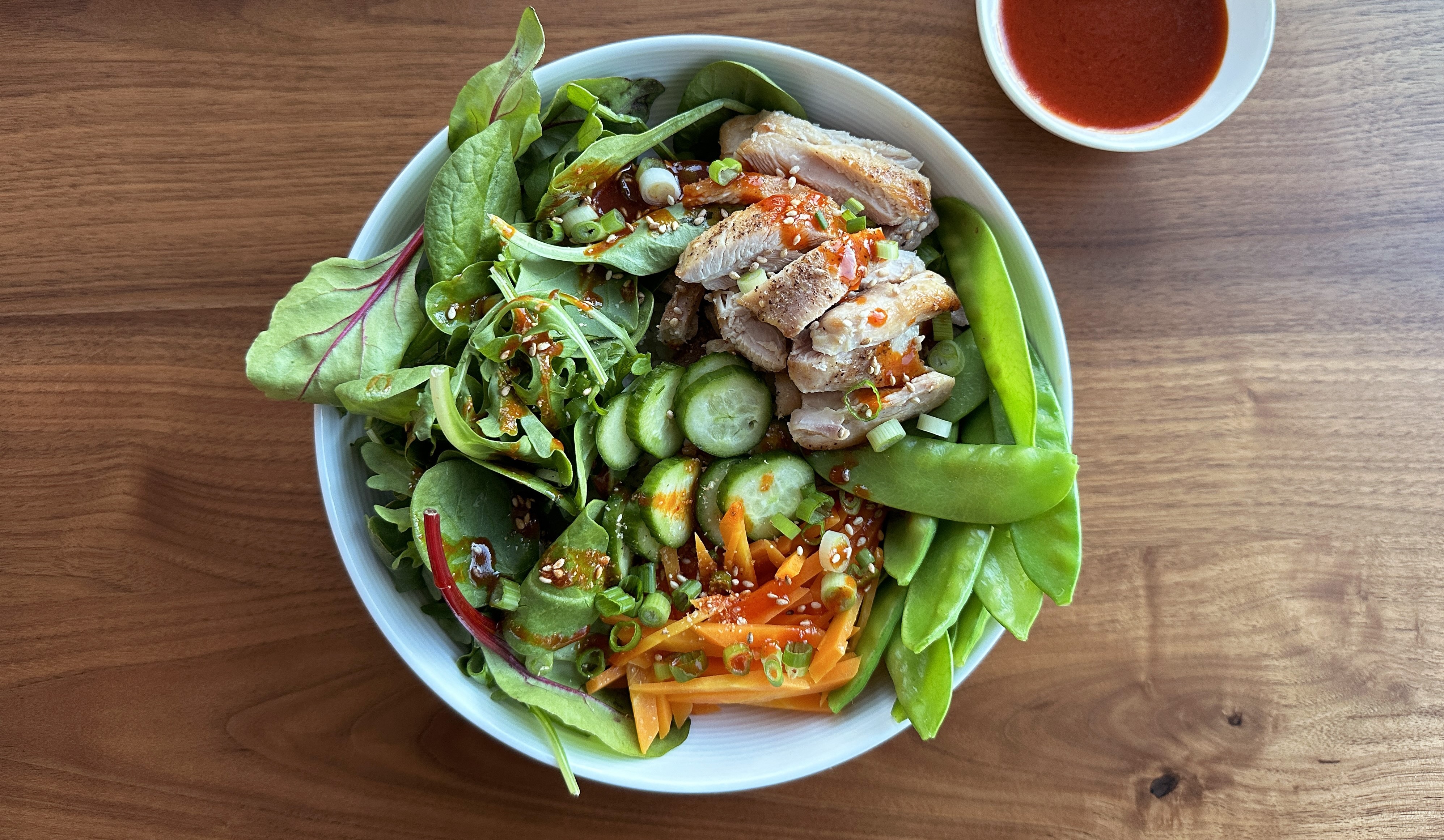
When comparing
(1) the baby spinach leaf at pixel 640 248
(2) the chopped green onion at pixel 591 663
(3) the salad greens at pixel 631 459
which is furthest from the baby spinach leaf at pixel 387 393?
(2) the chopped green onion at pixel 591 663

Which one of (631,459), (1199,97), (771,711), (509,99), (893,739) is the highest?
(509,99)

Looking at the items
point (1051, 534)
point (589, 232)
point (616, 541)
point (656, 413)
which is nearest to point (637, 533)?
point (616, 541)

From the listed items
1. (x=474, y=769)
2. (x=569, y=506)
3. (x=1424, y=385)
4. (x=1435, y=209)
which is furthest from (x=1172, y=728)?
(x=474, y=769)

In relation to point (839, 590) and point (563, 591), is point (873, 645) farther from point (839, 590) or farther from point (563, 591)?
point (563, 591)

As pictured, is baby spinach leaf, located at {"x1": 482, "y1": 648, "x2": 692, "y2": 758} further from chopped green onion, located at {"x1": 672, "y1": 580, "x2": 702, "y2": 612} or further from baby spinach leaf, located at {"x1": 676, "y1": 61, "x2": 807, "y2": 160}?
baby spinach leaf, located at {"x1": 676, "y1": 61, "x2": 807, "y2": 160}

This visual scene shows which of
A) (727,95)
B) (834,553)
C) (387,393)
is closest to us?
(387,393)

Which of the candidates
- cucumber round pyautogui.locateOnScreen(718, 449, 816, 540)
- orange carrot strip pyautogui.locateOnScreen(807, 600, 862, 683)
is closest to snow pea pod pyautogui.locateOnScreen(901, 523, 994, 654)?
orange carrot strip pyautogui.locateOnScreen(807, 600, 862, 683)
